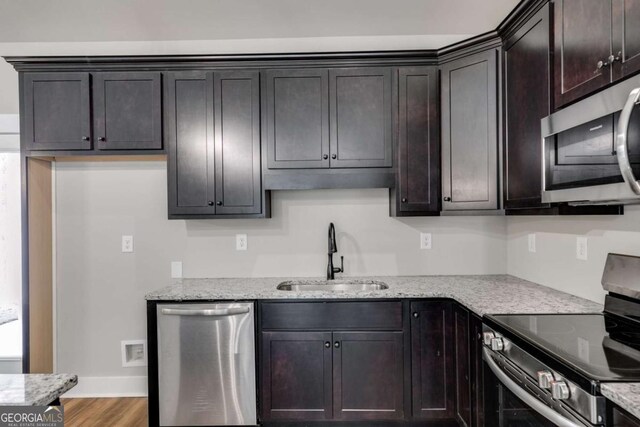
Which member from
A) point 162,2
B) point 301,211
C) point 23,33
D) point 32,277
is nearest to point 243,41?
point 162,2

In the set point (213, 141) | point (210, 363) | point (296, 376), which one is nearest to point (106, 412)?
point (210, 363)

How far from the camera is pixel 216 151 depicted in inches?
107

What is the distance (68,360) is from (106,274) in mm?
713

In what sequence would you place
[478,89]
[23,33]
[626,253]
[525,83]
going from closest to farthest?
[626,253] < [525,83] < [478,89] < [23,33]

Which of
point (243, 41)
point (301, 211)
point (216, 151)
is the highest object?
point (243, 41)

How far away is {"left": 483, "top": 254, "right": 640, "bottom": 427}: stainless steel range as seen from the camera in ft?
3.90

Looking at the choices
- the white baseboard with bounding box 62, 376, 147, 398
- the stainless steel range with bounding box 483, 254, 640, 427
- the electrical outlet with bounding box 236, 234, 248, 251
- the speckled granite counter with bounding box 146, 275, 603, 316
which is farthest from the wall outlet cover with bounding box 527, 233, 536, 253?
the white baseboard with bounding box 62, 376, 147, 398

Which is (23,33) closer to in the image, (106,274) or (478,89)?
(106,274)

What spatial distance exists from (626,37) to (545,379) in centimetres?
119

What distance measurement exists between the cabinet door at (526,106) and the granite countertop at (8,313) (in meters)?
3.73

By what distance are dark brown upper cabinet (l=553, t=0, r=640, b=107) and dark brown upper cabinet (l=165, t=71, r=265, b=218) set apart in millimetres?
1756

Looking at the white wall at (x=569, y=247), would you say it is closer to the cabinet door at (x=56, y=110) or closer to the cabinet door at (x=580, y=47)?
the cabinet door at (x=580, y=47)

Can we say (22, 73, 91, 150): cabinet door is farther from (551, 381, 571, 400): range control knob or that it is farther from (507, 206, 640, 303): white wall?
(507, 206, 640, 303): white wall

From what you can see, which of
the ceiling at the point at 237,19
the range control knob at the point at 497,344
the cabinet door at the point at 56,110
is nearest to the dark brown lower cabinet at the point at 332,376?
the range control knob at the point at 497,344
